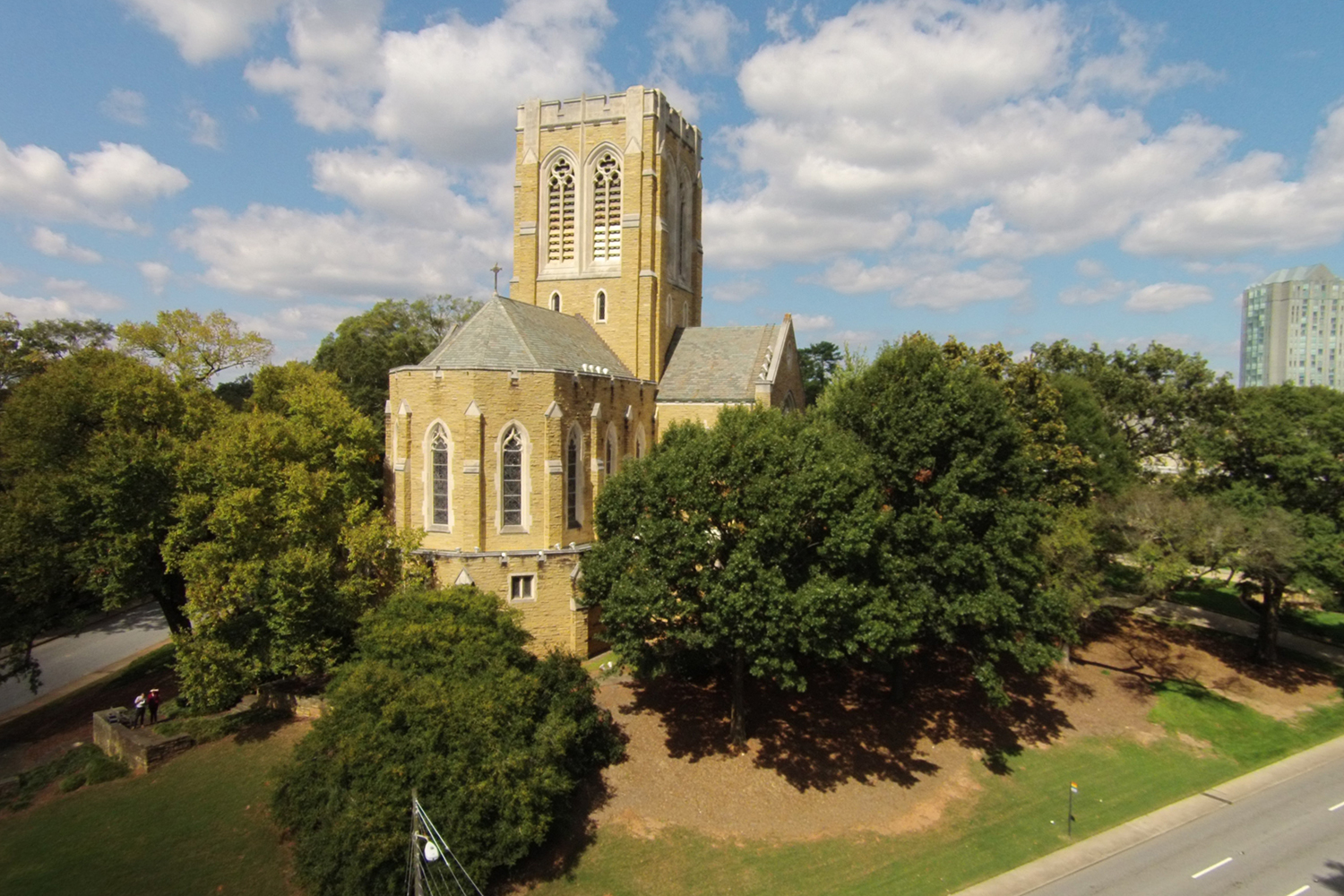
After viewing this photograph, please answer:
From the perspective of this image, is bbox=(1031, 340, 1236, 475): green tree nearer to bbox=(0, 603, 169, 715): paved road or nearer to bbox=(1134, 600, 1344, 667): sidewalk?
bbox=(1134, 600, 1344, 667): sidewalk

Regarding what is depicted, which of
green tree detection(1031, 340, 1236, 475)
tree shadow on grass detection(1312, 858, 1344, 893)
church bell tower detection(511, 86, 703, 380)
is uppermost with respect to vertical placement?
church bell tower detection(511, 86, 703, 380)

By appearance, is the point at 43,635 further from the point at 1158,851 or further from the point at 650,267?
the point at 1158,851

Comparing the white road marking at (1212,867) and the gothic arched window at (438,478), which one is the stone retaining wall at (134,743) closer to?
the gothic arched window at (438,478)

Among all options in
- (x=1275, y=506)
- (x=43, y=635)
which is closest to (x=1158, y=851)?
(x=1275, y=506)

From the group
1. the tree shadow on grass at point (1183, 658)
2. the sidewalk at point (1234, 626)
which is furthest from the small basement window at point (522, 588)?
the sidewalk at point (1234, 626)

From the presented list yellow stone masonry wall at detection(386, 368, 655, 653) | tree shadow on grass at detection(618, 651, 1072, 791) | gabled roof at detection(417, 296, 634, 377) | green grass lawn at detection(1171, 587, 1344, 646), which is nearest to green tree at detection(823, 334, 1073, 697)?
tree shadow on grass at detection(618, 651, 1072, 791)
